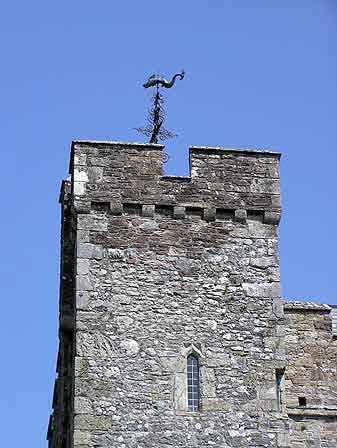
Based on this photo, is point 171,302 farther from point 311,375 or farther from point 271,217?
point 311,375

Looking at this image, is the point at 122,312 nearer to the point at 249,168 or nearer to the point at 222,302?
the point at 222,302

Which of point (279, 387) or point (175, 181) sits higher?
point (175, 181)

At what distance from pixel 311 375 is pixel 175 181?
12.8ft

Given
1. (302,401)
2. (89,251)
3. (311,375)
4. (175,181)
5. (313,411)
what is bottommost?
(313,411)

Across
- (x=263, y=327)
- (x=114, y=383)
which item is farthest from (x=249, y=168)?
(x=114, y=383)

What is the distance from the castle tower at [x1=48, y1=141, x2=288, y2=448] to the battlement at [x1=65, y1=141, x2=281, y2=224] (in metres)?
0.02

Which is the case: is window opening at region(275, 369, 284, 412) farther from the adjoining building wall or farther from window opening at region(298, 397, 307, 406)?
window opening at region(298, 397, 307, 406)

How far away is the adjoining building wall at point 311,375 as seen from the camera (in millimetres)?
22188

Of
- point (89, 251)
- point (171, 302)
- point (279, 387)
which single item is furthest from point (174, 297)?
point (279, 387)

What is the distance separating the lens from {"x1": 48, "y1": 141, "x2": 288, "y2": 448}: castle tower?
20.0 meters

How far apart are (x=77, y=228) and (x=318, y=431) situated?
199 inches

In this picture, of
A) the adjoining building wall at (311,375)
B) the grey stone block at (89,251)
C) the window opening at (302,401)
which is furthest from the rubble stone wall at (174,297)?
the window opening at (302,401)

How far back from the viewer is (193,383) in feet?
66.7

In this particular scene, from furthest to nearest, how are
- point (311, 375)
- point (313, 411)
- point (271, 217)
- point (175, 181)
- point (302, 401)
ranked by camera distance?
point (311, 375), point (302, 401), point (313, 411), point (271, 217), point (175, 181)
